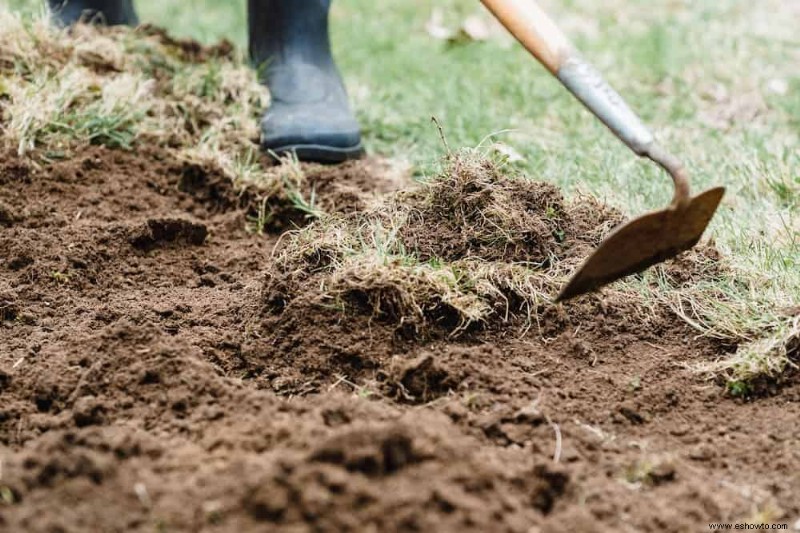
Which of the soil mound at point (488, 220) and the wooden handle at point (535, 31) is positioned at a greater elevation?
the wooden handle at point (535, 31)

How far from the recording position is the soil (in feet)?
4.52

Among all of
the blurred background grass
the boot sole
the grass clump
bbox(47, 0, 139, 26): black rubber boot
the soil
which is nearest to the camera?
the soil

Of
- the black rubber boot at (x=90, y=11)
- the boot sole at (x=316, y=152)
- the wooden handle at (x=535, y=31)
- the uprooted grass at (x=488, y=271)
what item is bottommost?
the boot sole at (x=316, y=152)

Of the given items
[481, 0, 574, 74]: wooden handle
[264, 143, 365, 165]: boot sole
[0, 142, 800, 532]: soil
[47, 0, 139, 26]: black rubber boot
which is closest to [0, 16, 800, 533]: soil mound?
[0, 142, 800, 532]: soil

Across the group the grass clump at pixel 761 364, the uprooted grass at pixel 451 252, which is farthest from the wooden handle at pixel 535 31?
the grass clump at pixel 761 364

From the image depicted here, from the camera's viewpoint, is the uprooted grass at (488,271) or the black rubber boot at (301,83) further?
the black rubber boot at (301,83)

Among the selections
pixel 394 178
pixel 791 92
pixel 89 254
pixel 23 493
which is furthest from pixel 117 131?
pixel 791 92

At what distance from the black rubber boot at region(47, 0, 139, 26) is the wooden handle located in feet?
7.17

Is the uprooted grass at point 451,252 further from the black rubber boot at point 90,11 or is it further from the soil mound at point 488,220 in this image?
the black rubber boot at point 90,11

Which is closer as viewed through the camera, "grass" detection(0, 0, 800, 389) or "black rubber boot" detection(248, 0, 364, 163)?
"grass" detection(0, 0, 800, 389)

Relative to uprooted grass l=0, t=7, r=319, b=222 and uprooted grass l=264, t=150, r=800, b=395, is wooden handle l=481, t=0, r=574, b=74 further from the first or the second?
uprooted grass l=0, t=7, r=319, b=222

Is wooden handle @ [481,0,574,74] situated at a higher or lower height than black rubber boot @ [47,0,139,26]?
higher

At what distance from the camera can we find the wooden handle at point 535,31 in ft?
7.25

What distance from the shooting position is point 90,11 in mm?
3840
